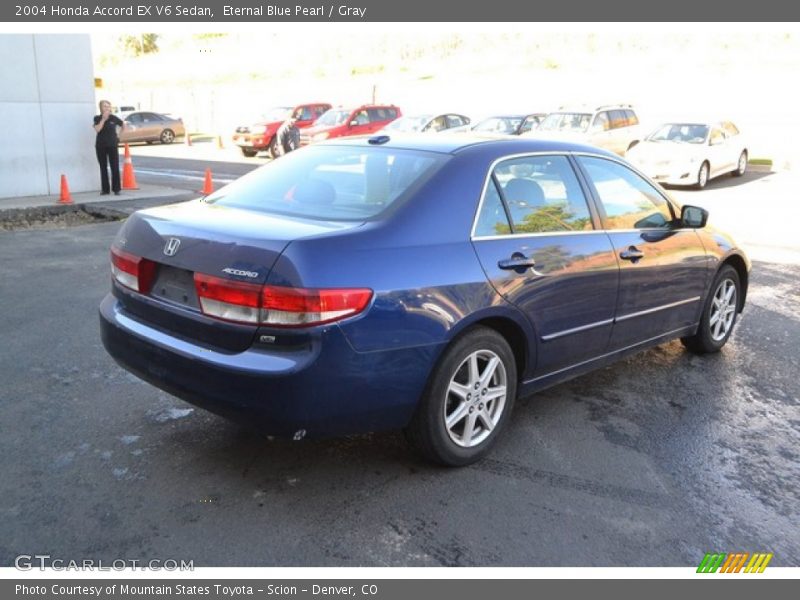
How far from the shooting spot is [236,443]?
403 cm

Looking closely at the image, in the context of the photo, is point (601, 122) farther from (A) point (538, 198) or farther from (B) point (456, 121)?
(A) point (538, 198)

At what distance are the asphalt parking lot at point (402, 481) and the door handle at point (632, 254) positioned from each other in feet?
3.10

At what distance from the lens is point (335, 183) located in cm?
407

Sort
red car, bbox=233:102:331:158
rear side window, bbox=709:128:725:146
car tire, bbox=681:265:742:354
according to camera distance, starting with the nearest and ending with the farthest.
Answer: car tire, bbox=681:265:742:354 → rear side window, bbox=709:128:725:146 → red car, bbox=233:102:331:158

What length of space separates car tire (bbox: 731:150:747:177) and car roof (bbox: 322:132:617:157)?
17296mm

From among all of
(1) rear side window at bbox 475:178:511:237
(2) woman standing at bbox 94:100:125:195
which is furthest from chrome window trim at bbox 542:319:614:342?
(2) woman standing at bbox 94:100:125:195

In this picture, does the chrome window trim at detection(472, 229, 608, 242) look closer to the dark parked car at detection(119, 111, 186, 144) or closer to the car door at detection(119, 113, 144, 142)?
the dark parked car at detection(119, 111, 186, 144)

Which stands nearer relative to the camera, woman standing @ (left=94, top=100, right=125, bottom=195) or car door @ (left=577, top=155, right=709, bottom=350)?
car door @ (left=577, top=155, right=709, bottom=350)

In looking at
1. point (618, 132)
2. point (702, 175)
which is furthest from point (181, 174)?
point (702, 175)

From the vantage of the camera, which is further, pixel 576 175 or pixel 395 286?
Answer: pixel 576 175

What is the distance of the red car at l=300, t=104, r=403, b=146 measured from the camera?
79.4 feet

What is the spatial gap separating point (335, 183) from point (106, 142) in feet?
36.3

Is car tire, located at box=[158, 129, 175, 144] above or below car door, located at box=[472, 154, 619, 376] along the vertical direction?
below

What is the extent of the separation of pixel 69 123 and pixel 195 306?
12.4 m
